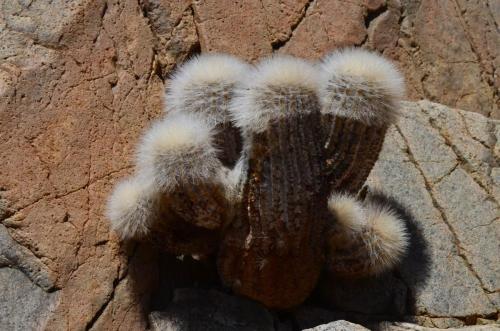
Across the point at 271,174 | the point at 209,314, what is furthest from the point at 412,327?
the point at 271,174

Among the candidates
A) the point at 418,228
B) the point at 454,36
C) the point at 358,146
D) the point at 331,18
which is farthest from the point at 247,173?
the point at 454,36

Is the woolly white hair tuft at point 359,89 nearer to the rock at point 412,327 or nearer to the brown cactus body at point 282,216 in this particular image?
the brown cactus body at point 282,216

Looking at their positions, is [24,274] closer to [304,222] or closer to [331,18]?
[304,222]

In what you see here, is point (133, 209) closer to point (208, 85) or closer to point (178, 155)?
point (178, 155)

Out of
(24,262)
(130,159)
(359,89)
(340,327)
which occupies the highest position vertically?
(359,89)

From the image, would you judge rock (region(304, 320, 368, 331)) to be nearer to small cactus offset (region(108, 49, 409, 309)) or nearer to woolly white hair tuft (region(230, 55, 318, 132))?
small cactus offset (region(108, 49, 409, 309))

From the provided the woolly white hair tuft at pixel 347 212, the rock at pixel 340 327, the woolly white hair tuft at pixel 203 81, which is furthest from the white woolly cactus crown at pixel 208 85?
the rock at pixel 340 327
